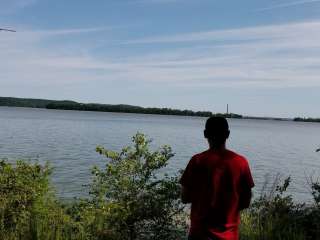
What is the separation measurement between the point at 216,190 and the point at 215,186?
4 centimetres

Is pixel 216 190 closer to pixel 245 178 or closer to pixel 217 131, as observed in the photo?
pixel 245 178

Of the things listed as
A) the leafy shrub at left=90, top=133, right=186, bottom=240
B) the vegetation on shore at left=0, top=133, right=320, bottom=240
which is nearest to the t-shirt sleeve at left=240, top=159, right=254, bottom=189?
the vegetation on shore at left=0, top=133, right=320, bottom=240

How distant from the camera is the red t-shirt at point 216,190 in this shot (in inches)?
190

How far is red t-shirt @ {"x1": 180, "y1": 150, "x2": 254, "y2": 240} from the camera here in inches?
190

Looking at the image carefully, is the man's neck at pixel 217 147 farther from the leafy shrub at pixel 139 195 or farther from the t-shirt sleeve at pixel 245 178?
the leafy shrub at pixel 139 195

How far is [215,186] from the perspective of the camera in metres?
4.83

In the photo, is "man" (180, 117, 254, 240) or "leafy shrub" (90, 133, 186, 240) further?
"leafy shrub" (90, 133, 186, 240)

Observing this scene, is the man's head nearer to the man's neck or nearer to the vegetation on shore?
the man's neck


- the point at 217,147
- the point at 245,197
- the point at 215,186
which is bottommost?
the point at 245,197

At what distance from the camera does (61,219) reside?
771 cm

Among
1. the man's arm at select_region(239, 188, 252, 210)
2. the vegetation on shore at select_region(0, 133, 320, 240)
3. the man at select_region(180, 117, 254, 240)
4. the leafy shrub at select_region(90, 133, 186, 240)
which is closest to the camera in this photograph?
the man at select_region(180, 117, 254, 240)

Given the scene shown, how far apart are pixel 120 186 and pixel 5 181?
187 cm

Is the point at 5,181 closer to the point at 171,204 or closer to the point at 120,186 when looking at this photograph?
the point at 120,186

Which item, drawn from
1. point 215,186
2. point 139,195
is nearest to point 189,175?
point 215,186
